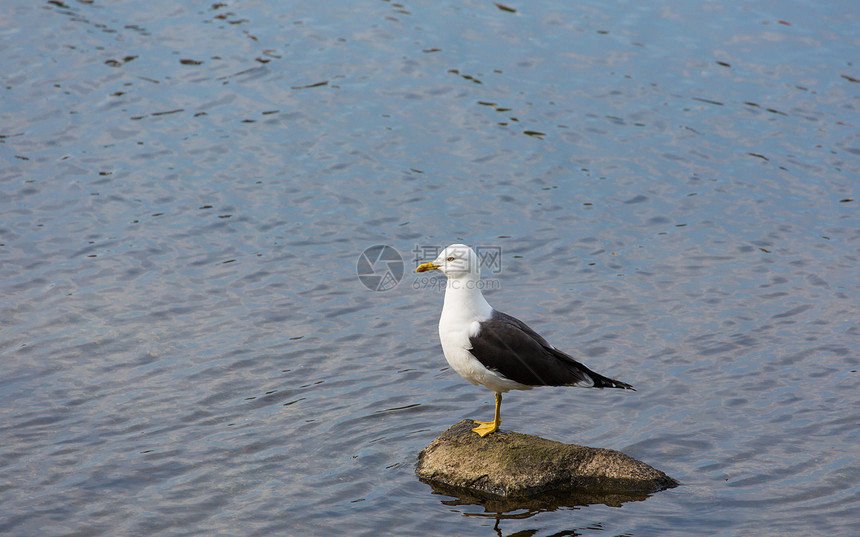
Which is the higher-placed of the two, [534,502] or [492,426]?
[492,426]

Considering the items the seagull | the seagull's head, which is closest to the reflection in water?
the seagull

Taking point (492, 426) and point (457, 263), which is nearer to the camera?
point (457, 263)

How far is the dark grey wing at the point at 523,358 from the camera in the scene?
320 inches

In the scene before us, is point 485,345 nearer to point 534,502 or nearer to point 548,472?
point 548,472

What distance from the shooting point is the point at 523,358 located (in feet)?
27.0

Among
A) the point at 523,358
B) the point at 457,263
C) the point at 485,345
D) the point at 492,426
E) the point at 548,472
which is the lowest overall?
the point at 548,472

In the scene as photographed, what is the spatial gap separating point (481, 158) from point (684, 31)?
22.8ft

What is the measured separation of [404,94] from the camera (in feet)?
57.3

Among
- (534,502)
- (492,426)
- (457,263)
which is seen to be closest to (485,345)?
(457,263)

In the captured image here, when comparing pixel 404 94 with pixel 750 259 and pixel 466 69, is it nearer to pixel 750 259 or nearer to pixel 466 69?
pixel 466 69

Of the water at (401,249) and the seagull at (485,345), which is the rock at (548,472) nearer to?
the water at (401,249)

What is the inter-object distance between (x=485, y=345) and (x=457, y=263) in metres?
0.79

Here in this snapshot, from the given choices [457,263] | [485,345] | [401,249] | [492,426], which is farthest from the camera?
[401,249]

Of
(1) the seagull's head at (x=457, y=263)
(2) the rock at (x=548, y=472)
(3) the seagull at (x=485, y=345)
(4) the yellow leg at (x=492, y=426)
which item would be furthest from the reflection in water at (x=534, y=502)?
(1) the seagull's head at (x=457, y=263)
